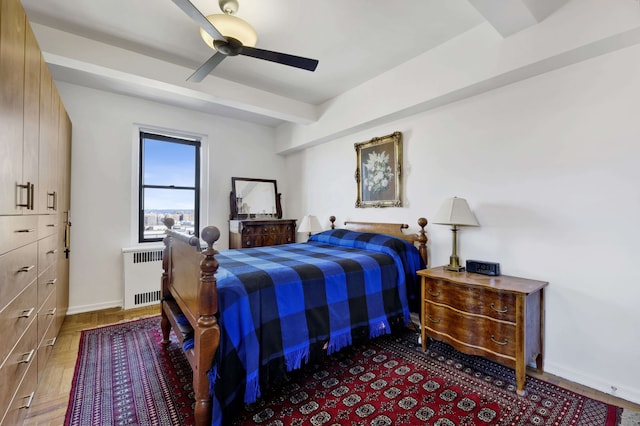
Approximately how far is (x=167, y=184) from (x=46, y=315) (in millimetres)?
2286

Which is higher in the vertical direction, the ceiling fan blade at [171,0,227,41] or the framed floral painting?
the ceiling fan blade at [171,0,227,41]

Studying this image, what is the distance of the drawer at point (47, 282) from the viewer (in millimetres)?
1903

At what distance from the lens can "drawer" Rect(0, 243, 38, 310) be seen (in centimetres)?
127

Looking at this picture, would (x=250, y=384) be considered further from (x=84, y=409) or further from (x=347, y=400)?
(x=84, y=409)

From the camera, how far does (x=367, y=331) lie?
7.70ft

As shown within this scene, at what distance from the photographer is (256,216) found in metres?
4.62

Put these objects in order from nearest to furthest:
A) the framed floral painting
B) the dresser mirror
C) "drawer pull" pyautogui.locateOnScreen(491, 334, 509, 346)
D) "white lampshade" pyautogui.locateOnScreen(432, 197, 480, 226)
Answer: "drawer pull" pyautogui.locateOnScreen(491, 334, 509, 346)
"white lampshade" pyautogui.locateOnScreen(432, 197, 480, 226)
the framed floral painting
the dresser mirror

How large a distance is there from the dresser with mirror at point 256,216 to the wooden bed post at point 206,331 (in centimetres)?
254

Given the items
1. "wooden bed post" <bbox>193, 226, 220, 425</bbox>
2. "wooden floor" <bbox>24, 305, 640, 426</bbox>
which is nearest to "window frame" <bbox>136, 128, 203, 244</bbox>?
"wooden floor" <bbox>24, 305, 640, 426</bbox>

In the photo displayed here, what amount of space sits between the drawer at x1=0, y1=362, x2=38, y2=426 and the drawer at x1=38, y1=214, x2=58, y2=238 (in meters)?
0.80

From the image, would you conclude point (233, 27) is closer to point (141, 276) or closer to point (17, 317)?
point (17, 317)

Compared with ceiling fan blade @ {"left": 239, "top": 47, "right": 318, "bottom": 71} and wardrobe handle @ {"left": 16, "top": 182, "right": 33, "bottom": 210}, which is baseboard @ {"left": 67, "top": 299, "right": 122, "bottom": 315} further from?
ceiling fan blade @ {"left": 239, "top": 47, "right": 318, "bottom": 71}

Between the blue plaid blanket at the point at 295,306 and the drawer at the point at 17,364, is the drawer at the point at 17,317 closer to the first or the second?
the drawer at the point at 17,364

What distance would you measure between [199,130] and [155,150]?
64 centimetres
